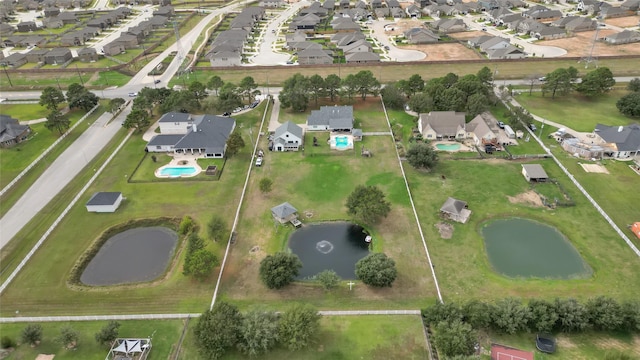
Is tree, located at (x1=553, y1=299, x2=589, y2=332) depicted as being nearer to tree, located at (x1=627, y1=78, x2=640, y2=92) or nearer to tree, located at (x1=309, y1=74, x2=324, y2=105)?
tree, located at (x1=309, y1=74, x2=324, y2=105)

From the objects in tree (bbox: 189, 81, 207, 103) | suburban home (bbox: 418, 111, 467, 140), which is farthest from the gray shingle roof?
suburban home (bbox: 418, 111, 467, 140)

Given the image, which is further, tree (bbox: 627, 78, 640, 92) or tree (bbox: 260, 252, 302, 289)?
tree (bbox: 627, 78, 640, 92)

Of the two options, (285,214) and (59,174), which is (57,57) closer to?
(59,174)

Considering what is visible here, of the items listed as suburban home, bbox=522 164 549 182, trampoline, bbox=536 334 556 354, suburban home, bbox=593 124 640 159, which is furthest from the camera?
suburban home, bbox=593 124 640 159

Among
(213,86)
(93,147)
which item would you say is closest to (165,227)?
(93,147)

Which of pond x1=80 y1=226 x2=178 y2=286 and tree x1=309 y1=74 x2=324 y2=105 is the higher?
tree x1=309 y1=74 x2=324 y2=105

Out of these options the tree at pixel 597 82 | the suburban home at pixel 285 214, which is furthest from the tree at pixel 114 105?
the tree at pixel 597 82

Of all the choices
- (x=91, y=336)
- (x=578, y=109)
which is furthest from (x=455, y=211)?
(x=578, y=109)
